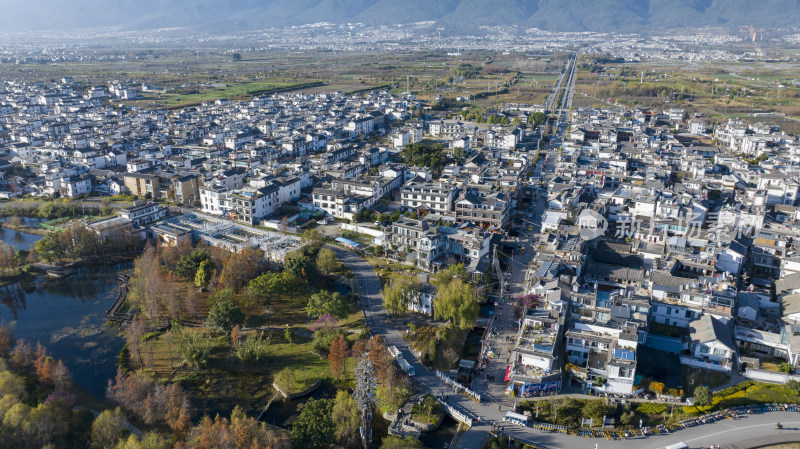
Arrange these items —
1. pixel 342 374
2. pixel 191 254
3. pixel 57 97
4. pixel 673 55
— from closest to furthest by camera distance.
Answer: pixel 342 374
pixel 191 254
pixel 57 97
pixel 673 55

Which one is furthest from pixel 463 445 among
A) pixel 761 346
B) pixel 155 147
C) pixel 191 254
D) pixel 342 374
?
pixel 155 147

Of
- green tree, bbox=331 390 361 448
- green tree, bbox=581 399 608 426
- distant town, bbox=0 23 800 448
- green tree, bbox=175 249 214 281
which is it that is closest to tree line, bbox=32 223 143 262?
distant town, bbox=0 23 800 448

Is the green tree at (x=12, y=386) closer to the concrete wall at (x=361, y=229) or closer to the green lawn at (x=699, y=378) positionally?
the concrete wall at (x=361, y=229)

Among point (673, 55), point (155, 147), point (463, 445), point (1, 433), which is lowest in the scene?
point (463, 445)

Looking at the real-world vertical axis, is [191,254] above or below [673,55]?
below

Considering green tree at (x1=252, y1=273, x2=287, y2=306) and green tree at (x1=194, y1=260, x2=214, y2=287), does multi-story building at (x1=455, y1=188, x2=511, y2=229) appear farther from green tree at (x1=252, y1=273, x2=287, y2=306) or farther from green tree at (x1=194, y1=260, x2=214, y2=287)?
green tree at (x1=194, y1=260, x2=214, y2=287)

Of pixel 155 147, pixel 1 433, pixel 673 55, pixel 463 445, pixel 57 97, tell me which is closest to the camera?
pixel 1 433

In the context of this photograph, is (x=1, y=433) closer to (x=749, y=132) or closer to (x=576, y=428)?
(x=576, y=428)
